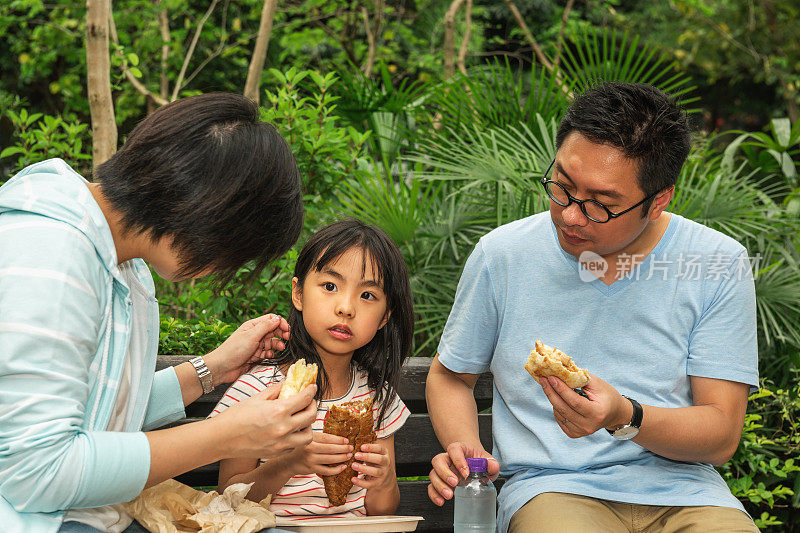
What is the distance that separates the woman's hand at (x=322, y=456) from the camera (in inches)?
79.0

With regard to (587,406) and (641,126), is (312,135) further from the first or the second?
(587,406)

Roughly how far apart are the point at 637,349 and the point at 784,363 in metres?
1.70

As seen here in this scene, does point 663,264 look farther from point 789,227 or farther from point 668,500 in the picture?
point 789,227

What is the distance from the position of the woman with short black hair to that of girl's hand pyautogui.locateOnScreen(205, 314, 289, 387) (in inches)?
12.5

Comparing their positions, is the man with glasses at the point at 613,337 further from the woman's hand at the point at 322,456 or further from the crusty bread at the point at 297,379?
the crusty bread at the point at 297,379

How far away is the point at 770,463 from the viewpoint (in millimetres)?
3125

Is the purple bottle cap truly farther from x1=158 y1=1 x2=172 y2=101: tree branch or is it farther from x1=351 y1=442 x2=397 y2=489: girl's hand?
x1=158 y1=1 x2=172 y2=101: tree branch

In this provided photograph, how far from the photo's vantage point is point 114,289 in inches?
72.0

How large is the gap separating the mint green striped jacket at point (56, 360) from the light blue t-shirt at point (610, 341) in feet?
3.50

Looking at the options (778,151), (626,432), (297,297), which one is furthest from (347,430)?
(778,151)

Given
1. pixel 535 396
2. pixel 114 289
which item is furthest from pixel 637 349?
pixel 114 289

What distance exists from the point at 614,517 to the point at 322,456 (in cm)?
82

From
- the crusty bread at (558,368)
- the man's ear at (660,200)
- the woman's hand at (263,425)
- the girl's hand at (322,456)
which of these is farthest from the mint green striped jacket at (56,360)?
the man's ear at (660,200)

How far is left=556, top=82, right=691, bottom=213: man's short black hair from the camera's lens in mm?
2141
